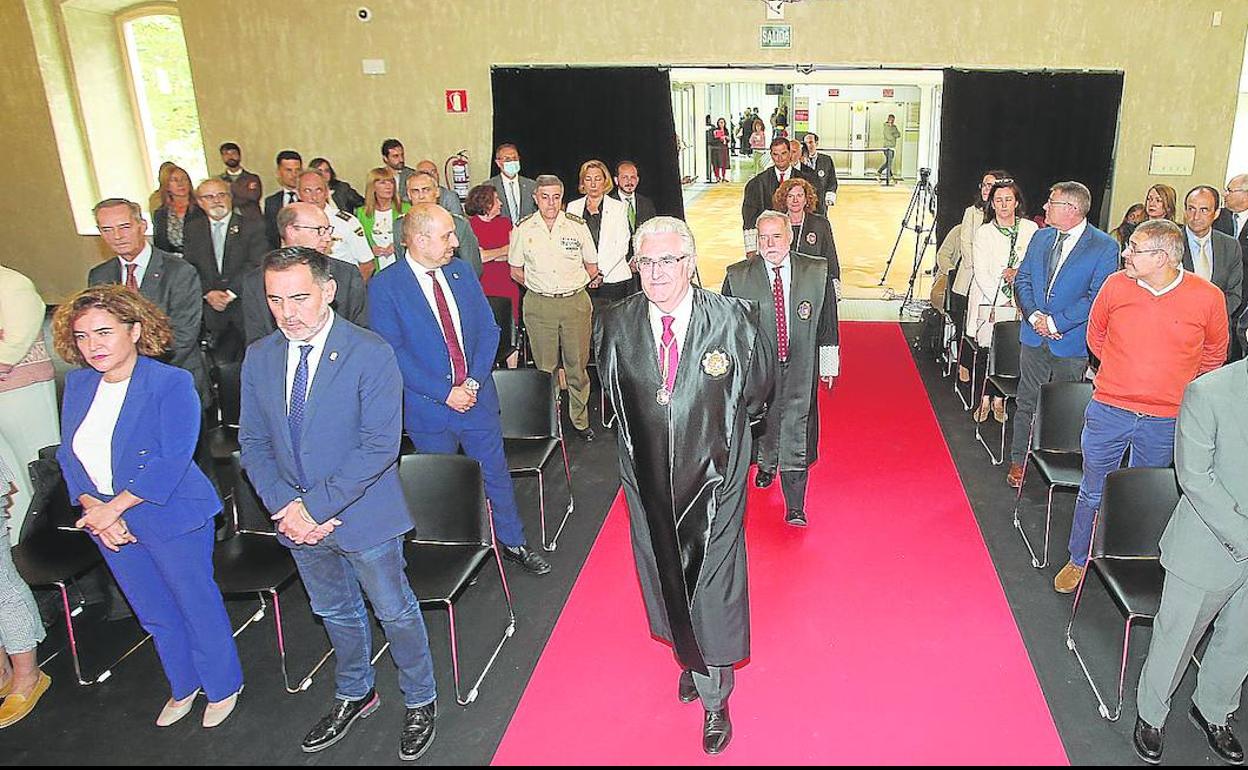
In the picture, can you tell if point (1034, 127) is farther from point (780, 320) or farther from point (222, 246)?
point (222, 246)

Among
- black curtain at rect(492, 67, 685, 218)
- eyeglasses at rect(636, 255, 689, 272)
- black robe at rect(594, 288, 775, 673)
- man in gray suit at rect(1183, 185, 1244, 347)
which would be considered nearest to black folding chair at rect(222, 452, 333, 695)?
black robe at rect(594, 288, 775, 673)

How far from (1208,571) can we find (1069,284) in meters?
2.12

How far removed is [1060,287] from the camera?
4438 mm

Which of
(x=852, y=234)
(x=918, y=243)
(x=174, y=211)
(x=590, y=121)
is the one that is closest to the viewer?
(x=174, y=211)

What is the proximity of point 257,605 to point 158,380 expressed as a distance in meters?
1.56

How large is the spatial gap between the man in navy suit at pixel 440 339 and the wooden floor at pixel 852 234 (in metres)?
6.20

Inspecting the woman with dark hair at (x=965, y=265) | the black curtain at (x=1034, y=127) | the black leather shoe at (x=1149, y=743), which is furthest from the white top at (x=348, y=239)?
the black curtain at (x=1034, y=127)

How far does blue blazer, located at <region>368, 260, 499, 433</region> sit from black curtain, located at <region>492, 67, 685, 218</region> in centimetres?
524

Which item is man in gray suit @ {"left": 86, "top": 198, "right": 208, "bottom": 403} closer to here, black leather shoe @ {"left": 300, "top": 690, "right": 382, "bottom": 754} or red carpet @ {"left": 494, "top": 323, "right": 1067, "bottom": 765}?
black leather shoe @ {"left": 300, "top": 690, "right": 382, "bottom": 754}

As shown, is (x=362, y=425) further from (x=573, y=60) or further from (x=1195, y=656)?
(x=573, y=60)

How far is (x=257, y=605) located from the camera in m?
4.07

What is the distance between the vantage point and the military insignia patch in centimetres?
274

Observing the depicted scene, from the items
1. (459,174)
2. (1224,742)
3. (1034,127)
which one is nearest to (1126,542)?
(1224,742)

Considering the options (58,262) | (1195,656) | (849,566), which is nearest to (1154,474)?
(1195,656)
